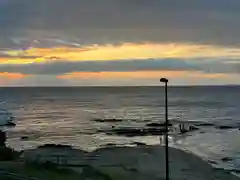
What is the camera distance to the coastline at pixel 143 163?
3522 cm

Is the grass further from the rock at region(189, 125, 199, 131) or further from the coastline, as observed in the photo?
the rock at region(189, 125, 199, 131)

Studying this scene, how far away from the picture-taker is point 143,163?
41.1 meters

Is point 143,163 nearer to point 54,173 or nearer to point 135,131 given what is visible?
point 54,173

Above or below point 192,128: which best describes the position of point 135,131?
below

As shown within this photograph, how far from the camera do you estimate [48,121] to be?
92.5m

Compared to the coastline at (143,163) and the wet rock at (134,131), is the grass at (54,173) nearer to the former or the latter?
the coastline at (143,163)

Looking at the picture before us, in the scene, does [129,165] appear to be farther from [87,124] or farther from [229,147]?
[87,124]

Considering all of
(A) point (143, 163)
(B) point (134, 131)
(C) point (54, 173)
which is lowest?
(A) point (143, 163)

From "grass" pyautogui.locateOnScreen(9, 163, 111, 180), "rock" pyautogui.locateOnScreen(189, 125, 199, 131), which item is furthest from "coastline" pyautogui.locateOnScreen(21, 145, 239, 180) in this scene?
"rock" pyautogui.locateOnScreen(189, 125, 199, 131)

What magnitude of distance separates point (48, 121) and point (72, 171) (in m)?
64.1

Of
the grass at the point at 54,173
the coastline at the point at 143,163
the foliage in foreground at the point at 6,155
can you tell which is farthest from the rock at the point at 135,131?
the grass at the point at 54,173

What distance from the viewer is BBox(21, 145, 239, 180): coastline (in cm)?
3522

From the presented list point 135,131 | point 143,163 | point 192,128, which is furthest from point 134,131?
point 143,163

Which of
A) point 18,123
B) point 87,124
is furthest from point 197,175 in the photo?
point 18,123
